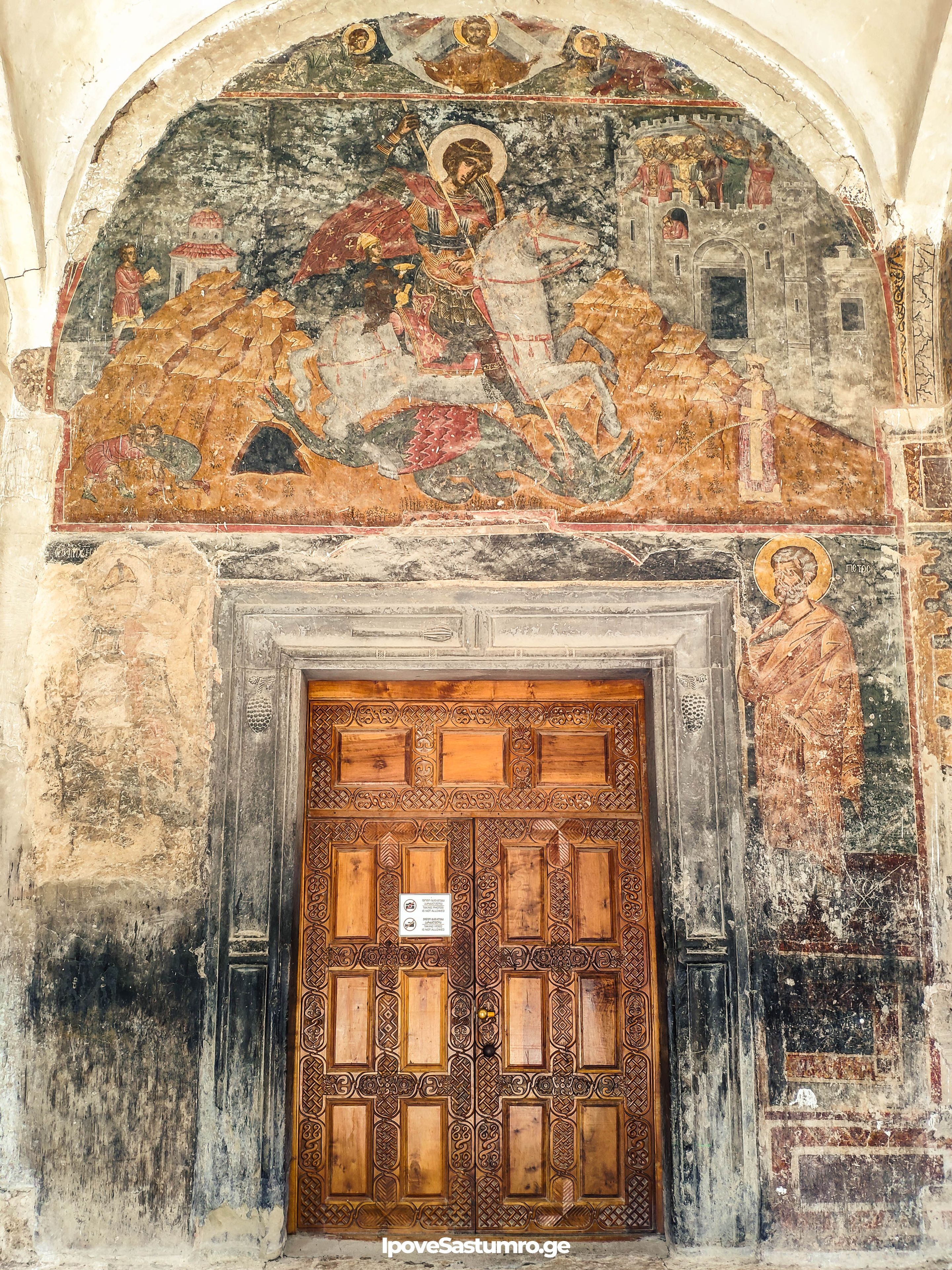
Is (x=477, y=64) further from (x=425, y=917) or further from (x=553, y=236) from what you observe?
(x=425, y=917)

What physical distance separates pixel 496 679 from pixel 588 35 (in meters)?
3.29

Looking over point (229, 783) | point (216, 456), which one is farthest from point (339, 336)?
point (229, 783)

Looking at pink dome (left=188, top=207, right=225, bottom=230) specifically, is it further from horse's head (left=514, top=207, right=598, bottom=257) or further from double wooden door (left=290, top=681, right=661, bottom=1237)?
double wooden door (left=290, top=681, right=661, bottom=1237)

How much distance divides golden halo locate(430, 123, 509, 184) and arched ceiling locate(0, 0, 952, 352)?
26.9 inches

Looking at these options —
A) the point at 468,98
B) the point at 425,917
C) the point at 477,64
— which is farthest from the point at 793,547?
the point at 477,64

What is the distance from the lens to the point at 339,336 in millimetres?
5355

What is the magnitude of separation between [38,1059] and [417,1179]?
5.52 feet

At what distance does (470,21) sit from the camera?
571cm

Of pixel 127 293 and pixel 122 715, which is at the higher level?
pixel 127 293

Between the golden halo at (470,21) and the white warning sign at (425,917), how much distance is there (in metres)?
4.21

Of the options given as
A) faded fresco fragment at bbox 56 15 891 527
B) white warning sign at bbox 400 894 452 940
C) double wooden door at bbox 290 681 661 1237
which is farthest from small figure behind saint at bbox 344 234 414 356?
white warning sign at bbox 400 894 452 940

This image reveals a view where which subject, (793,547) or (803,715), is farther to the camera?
(793,547)

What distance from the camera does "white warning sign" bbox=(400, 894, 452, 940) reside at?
5133 millimetres

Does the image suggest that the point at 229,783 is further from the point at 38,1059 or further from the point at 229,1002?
the point at 38,1059
